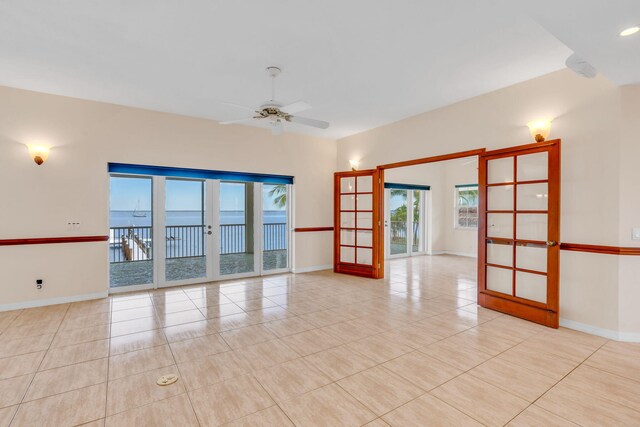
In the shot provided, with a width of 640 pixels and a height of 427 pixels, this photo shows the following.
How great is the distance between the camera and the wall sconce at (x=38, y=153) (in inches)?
161

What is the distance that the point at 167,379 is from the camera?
2393mm

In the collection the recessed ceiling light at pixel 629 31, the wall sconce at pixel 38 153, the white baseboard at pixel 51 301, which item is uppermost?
the recessed ceiling light at pixel 629 31

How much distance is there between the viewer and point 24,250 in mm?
4105

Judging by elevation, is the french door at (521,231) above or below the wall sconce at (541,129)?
below

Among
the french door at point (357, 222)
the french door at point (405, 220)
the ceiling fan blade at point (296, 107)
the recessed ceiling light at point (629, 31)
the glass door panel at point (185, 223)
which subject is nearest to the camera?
the recessed ceiling light at point (629, 31)

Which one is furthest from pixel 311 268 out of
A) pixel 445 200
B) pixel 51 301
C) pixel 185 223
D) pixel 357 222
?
pixel 445 200

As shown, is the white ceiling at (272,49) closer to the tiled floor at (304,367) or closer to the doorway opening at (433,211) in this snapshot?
the tiled floor at (304,367)

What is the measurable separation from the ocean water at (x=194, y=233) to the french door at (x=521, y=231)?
3899 mm

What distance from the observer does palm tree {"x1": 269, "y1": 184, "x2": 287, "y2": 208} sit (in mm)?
6410

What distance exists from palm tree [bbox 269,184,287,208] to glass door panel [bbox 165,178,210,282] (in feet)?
4.80

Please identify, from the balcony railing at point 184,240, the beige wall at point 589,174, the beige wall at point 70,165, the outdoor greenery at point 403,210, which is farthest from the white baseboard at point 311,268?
the beige wall at point 589,174

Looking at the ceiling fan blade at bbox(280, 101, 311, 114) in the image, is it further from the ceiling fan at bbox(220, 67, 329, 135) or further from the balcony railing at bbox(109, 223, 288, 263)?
the balcony railing at bbox(109, 223, 288, 263)

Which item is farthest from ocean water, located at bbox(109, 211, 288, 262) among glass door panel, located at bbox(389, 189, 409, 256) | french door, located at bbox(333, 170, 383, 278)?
glass door panel, located at bbox(389, 189, 409, 256)

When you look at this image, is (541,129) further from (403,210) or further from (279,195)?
(403,210)
